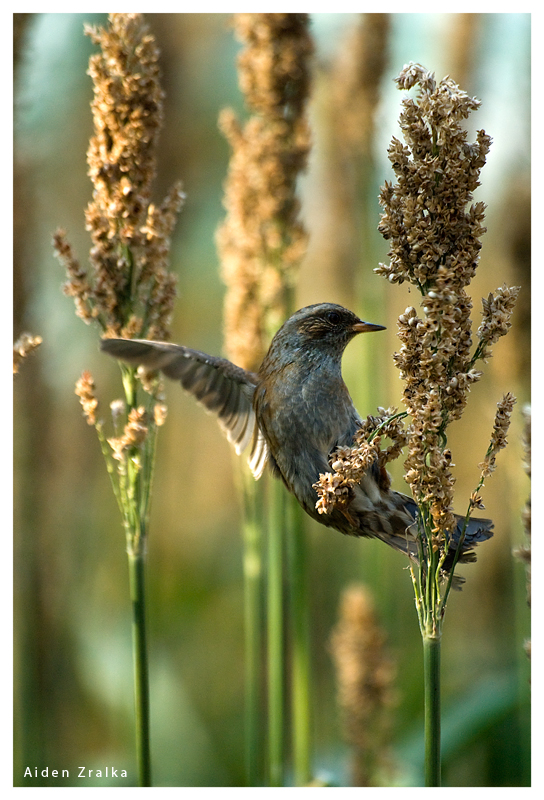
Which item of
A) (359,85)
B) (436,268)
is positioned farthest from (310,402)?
(359,85)

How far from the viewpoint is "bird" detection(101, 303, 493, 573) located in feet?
6.46

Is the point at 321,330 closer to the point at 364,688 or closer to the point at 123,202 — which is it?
the point at 123,202

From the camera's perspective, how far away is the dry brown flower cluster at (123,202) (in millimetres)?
2070

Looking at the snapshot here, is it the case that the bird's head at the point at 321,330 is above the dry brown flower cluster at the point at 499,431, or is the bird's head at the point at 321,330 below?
above

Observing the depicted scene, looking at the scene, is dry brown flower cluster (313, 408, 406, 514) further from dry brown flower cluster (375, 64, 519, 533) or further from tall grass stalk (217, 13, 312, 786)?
tall grass stalk (217, 13, 312, 786)

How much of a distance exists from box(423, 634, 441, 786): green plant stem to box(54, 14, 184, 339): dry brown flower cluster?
120 centimetres

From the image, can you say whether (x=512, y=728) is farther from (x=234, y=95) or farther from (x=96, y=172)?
(x=234, y=95)

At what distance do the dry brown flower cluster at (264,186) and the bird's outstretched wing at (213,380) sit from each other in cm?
48

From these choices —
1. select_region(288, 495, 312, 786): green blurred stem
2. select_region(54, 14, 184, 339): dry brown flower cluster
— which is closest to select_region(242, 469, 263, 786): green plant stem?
select_region(288, 495, 312, 786): green blurred stem

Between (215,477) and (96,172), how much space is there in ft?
8.29

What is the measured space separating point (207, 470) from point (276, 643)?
1644 millimetres

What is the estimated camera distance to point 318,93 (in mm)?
4059

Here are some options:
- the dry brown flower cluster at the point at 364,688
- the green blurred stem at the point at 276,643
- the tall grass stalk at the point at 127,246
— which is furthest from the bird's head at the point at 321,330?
the dry brown flower cluster at the point at 364,688

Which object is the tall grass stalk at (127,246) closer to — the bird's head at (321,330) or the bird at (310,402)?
the bird at (310,402)
